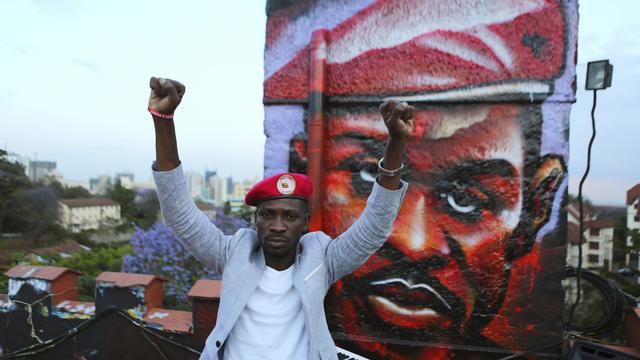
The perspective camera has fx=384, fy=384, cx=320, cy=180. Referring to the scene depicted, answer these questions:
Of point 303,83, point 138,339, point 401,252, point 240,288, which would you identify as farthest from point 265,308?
point 138,339

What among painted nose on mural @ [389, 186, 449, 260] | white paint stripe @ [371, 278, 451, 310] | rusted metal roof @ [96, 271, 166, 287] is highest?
painted nose on mural @ [389, 186, 449, 260]

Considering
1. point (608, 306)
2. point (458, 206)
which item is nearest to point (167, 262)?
point (458, 206)

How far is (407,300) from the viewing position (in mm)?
2756

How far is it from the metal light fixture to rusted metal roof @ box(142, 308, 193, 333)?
3.35 meters

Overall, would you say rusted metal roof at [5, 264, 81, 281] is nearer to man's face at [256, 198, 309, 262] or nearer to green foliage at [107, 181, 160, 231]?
man's face at [256, 198, 309, 262]

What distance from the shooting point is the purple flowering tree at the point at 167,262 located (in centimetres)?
540

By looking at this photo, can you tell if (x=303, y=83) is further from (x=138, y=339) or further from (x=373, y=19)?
(x=138, y=339)

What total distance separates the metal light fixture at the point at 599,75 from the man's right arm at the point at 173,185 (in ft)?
8.60

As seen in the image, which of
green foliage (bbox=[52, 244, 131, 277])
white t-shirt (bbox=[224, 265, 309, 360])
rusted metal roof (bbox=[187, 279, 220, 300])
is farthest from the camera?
green foliage (bbox=[52, 244, 131, 277])

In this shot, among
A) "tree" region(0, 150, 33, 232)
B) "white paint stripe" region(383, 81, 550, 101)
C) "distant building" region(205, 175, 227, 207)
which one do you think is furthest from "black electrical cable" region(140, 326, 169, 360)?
"distant building" region(205, 175, 227, 207)

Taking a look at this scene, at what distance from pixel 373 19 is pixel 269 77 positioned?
890mm

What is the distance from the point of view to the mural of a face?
8.54ft

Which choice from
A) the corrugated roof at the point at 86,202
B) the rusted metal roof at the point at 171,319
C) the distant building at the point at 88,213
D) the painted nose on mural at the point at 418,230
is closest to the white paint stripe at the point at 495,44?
the painted nose on mural at the point at 418,230

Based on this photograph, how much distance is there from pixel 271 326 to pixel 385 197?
669mm
